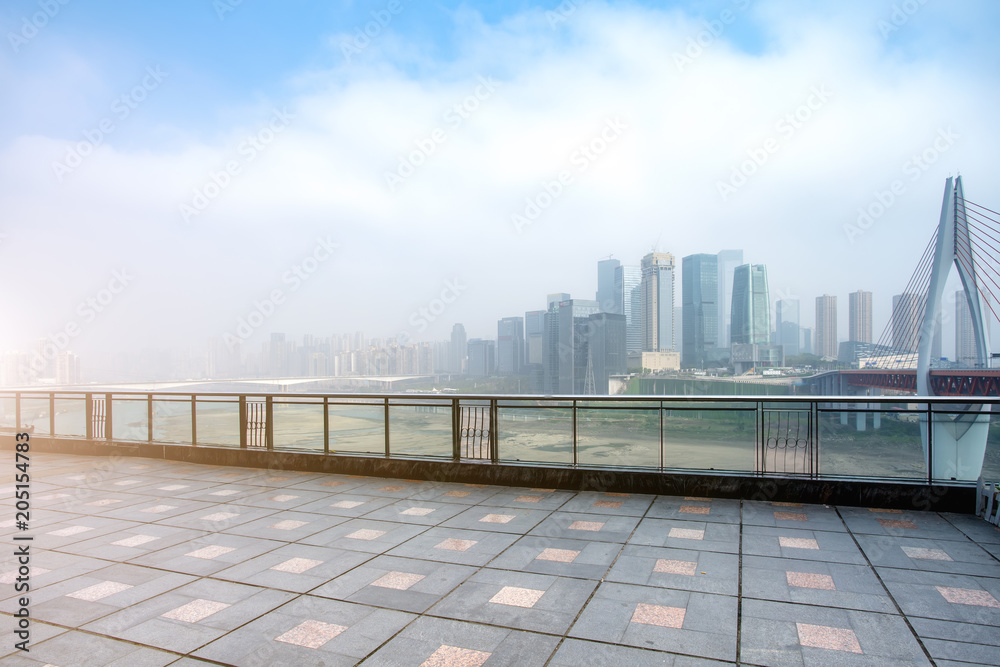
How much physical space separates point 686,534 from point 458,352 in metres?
20.9

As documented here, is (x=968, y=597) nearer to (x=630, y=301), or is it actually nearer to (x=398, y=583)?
(x=398, y=583)

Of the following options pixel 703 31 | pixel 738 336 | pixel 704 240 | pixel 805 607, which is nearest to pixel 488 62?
pixel 703 31

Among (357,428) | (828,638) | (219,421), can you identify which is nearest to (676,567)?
(828,638)

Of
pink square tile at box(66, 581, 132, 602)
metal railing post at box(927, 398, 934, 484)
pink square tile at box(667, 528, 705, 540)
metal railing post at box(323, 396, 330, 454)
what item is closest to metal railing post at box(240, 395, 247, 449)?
metal railing post at box(323, 396, 330, 454)

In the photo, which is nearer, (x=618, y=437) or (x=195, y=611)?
(x=195, y=611)

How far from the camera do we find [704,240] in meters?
66.0

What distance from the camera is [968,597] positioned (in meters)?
3.26

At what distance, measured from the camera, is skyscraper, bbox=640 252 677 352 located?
35.6m

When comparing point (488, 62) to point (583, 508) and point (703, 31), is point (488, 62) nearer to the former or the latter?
point (703, 31)

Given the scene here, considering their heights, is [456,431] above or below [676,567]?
above

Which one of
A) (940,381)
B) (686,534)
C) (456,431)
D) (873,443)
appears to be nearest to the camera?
(686,534)

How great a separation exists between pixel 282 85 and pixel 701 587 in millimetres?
13360

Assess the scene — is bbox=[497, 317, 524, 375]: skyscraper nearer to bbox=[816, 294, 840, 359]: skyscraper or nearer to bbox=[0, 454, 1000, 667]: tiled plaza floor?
bbox=[0, 454, 1000, 667]: tiled plaza floor

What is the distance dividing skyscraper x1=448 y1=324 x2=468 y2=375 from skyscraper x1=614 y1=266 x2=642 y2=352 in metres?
10.3
